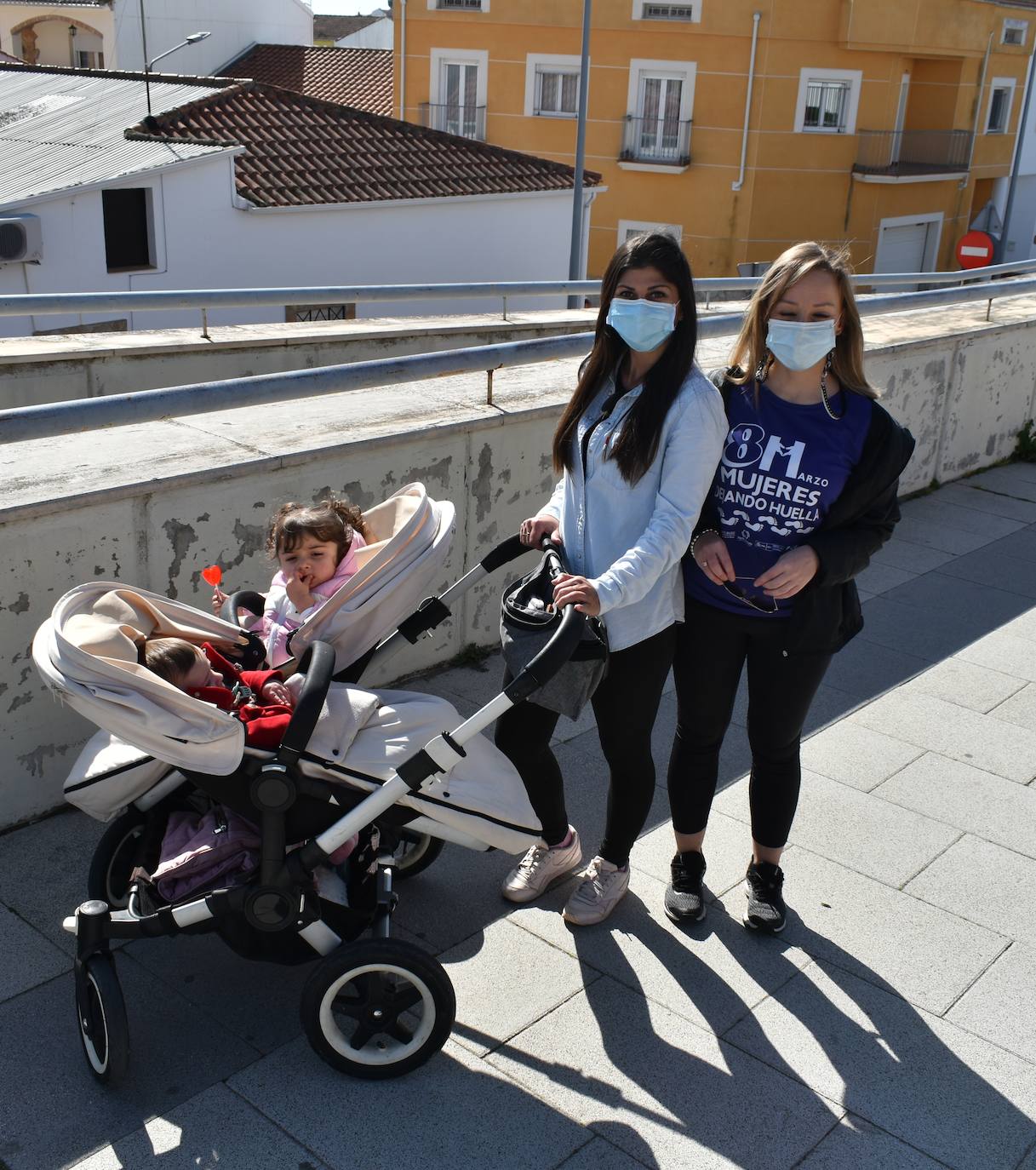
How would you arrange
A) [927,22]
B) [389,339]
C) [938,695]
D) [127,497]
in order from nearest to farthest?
[127,497] < [938,695] < [389,339] < [927,22]

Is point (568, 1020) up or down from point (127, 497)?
down

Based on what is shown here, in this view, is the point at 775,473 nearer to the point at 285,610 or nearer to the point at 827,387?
the point at 827,387

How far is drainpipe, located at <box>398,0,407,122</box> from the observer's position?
32.2m

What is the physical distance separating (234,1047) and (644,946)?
3.62ft

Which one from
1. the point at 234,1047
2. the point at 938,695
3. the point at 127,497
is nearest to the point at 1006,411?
the point at 938,695

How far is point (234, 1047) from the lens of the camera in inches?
110

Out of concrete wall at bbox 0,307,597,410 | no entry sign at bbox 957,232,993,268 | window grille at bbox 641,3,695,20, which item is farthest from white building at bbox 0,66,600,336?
no entry sign at bbox 957,232,993,268

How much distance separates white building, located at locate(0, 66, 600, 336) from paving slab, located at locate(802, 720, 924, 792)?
14.2 meters

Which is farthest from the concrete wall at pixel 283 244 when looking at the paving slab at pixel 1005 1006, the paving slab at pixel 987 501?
the paving slab at pixel 1005 1006

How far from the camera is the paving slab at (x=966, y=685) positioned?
4746mm

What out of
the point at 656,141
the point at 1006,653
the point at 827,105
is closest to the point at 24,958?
the point at 1006,653

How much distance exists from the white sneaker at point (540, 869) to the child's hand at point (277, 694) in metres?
0.92

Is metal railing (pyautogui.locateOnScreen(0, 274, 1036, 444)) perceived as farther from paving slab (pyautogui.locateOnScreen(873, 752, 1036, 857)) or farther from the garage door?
the garage door

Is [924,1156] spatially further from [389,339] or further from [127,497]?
[389,339]
